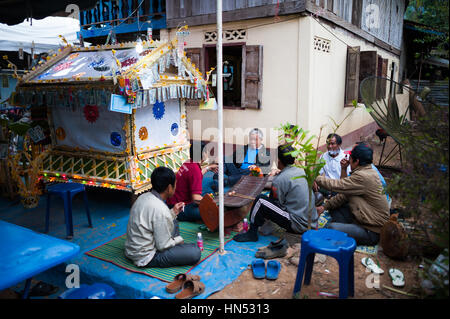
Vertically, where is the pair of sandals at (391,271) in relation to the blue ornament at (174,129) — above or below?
below

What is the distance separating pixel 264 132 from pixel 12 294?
19.3ft

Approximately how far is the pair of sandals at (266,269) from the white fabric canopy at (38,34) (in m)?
7.12

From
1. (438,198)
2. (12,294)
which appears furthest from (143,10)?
(438,198)

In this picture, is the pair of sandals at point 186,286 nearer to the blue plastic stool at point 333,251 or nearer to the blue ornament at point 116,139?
the blue plastic stool at point 333,251

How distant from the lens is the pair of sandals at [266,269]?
3.80 meters

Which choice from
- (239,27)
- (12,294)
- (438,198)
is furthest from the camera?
(239,27)

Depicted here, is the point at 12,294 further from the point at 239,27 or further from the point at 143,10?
the point at 143,10

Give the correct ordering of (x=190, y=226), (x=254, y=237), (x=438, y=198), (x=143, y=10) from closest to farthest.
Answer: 1. (x=438, y=198)
2. (x=254, y=237)
3. (x=190, y=226)
4. (x=143, y=10)

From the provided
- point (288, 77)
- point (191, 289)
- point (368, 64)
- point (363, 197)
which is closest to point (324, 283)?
point (363, 197)

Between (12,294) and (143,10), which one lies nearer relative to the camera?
(12,294)

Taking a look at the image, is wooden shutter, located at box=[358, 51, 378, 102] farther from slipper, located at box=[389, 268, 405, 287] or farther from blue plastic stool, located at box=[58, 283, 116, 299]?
blue plastic stool, located at box=[58, 283, 116, 299]

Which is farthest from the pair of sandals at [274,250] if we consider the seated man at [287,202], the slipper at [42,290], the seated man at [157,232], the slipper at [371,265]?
the slipper at [42,290]

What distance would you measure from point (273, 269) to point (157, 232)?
1397 mm
